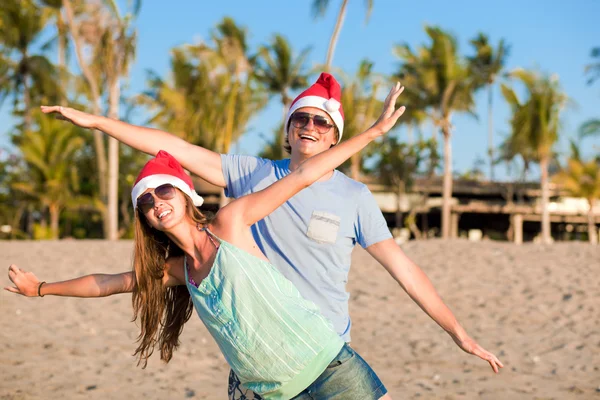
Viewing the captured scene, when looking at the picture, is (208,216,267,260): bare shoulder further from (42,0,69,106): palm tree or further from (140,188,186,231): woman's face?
(42,0,69,106): palm tree

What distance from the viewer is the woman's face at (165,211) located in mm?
2338

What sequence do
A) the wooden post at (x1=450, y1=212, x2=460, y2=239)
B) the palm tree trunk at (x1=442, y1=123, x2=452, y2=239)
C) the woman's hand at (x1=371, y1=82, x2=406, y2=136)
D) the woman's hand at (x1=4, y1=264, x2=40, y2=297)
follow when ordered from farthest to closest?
the wooden post at (x1=450, y1=212, x2=460, y2=239) < the palm tree trunk at (x1=442, y1=123, x2=452, y2=239) < the woman's hand at (x1=4, y1=264, x2=40, y2=297) < the woman's hand at (x1=371, y1=82, x2=406, y2=136)

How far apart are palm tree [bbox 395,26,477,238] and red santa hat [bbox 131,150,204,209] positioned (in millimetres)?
26217

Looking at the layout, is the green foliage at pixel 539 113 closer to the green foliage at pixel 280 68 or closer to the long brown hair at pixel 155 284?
the green foliage at pixel 280 68

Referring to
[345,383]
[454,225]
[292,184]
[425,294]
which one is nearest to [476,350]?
[425,294]

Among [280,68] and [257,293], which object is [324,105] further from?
[280,68]

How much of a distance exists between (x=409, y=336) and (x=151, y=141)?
6731 mm

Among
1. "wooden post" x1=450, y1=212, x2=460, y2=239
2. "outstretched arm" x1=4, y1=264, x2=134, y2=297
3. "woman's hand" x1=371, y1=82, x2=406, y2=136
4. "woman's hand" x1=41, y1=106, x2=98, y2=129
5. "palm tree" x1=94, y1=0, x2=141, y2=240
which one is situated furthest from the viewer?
"wooden post" x1=450, y1=212, x2=460, y2=239

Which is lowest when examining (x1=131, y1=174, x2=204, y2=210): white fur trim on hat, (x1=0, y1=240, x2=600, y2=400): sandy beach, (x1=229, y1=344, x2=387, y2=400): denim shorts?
(x1=0, y1=240, x2=600, y2=400): sandy beach

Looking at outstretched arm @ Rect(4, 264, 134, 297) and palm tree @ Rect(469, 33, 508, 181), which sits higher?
palm tree @ Rect(469, 33, 508, 181)

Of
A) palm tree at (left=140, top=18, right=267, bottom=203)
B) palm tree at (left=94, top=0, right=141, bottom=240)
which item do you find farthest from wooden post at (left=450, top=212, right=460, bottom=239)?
palm tree at (left=94, top=0, right=141, bottom=240)

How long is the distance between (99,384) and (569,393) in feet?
14.1

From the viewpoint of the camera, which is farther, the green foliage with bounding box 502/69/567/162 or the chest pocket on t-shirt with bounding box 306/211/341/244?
the green foliage with bounding box 502/69/567/162

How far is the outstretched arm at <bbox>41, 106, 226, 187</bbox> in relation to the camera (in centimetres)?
259
